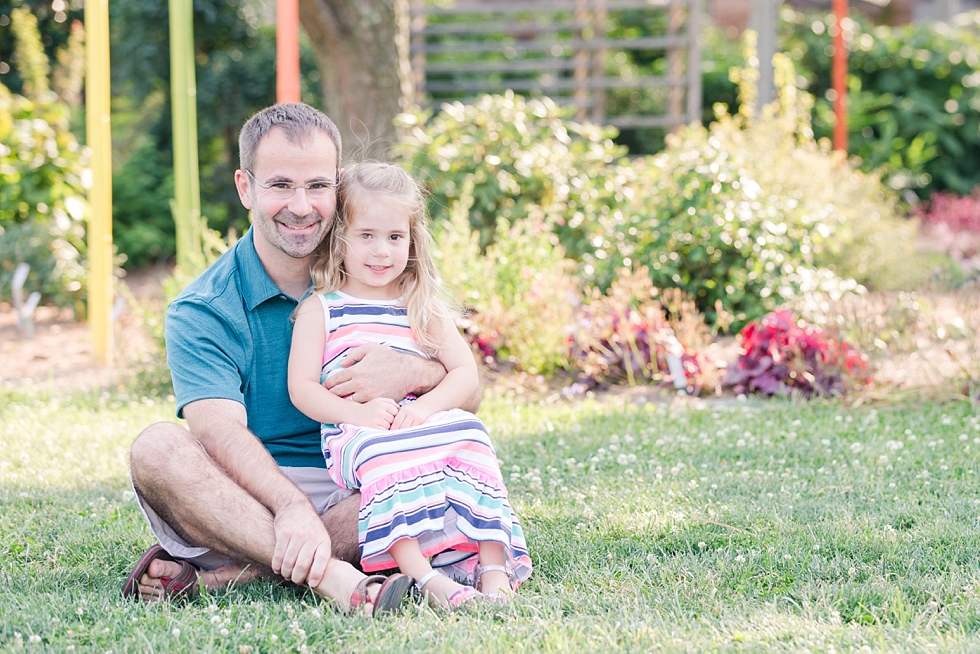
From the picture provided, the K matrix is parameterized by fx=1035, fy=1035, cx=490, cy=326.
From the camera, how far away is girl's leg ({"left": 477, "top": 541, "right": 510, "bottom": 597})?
104 inches

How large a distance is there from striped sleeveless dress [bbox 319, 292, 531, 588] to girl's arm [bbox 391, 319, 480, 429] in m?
0.04

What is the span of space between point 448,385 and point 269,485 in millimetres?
583

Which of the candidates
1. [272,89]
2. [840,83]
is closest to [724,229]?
[272,89]

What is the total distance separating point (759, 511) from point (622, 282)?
2518mm

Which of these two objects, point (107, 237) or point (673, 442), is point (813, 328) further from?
point (107, 237)

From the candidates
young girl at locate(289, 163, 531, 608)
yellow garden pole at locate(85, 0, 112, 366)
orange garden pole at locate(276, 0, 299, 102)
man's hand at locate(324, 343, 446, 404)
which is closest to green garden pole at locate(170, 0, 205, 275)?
yellow garden pole at locate(85, 0, 112, 366)

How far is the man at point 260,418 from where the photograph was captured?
260 cm

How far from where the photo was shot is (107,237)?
5914mm

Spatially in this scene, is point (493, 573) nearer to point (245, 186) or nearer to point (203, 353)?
point (203, 353)

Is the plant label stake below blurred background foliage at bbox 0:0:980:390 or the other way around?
below

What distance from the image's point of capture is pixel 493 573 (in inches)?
105

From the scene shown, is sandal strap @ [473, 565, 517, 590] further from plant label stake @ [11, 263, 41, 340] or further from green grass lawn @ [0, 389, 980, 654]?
plant label stake @ [11, 263, 41, 340]

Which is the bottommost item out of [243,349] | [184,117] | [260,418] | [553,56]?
[260,418]

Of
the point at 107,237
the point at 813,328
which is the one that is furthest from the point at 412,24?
the point at 813,328
